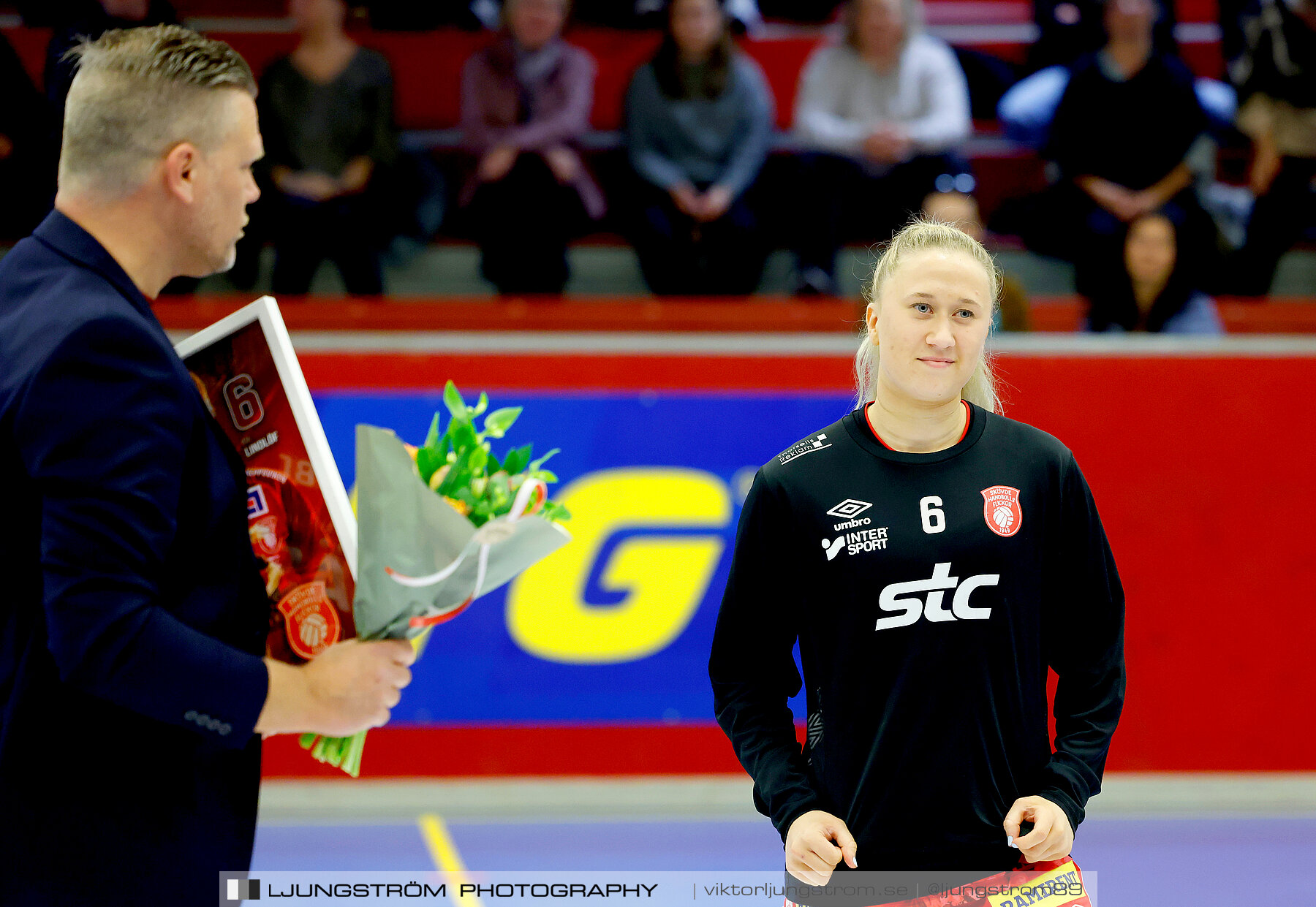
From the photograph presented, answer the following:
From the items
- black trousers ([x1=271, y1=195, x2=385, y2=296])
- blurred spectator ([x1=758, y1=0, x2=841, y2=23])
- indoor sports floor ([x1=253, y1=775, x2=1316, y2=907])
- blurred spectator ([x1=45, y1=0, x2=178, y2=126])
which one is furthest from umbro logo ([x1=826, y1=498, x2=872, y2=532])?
blurred spectator ([x1=758, y1=0, x2=841, y2=23])

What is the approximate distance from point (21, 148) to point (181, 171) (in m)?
4.98

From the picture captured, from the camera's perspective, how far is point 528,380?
14.9ft

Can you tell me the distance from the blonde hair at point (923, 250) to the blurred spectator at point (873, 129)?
3850mm

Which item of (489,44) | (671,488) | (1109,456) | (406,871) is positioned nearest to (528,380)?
(671,488)

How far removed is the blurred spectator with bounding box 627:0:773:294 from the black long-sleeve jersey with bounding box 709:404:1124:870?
13.3ft

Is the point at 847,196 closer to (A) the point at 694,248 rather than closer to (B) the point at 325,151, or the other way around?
(A) the point at 694,248

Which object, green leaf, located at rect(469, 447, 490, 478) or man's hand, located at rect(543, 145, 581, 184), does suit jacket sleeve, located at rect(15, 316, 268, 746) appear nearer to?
green leaf, located at rect(469, 447, 490, 478)

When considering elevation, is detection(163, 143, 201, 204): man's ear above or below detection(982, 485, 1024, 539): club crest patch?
above

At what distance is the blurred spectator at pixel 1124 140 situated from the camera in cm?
610

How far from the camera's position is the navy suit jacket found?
142 centimetres

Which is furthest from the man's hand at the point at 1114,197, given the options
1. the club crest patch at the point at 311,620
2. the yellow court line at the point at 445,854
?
the club crest patch at the point at 311,620

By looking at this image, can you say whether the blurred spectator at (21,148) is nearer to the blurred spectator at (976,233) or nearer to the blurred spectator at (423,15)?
the blurred spectator at (423,15)

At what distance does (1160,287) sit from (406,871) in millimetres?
3737

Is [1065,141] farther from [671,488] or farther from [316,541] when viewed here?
[316,541]
